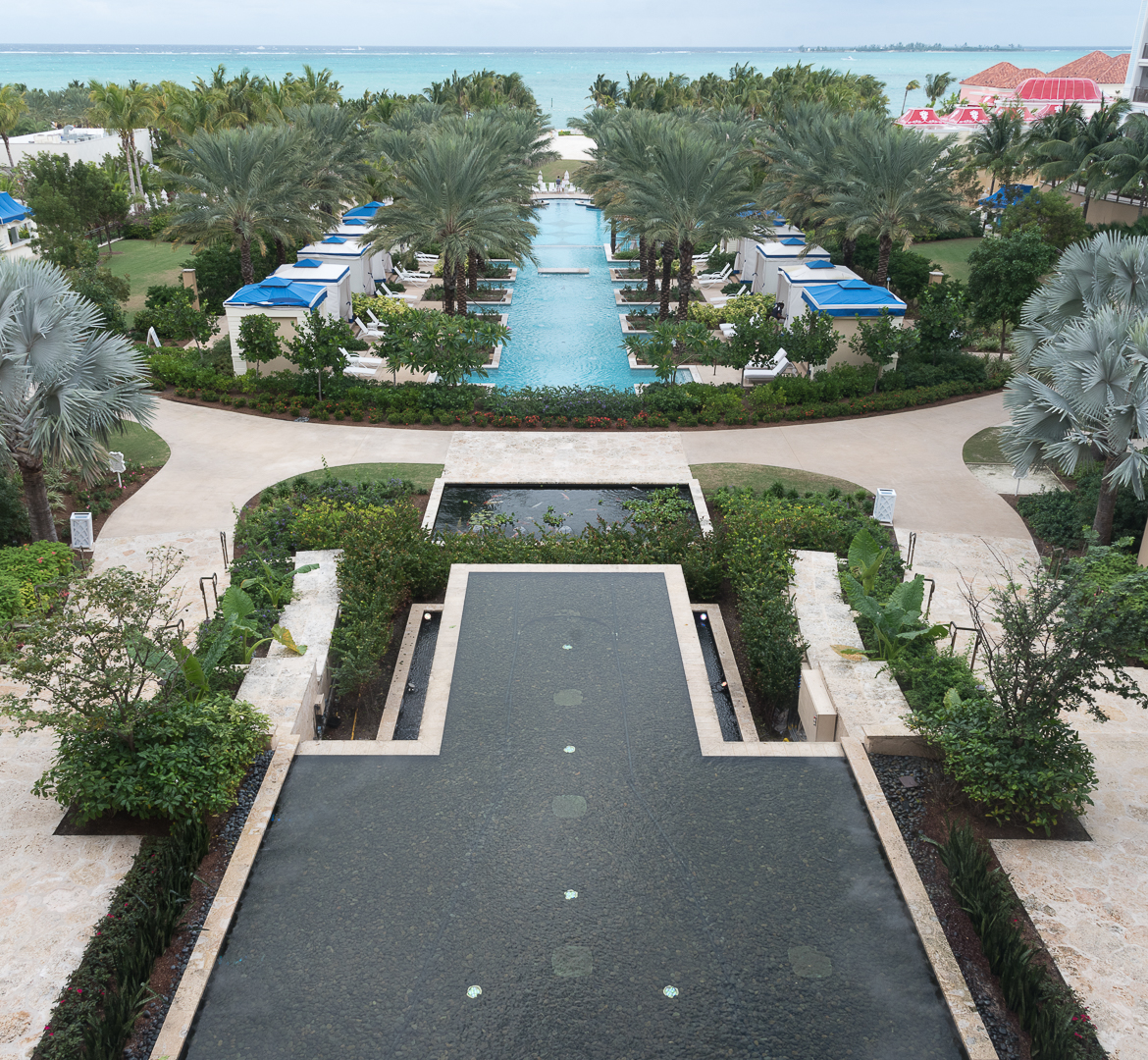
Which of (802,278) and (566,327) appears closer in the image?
(802,278)

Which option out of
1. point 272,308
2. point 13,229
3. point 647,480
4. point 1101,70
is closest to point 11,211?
point 13,229

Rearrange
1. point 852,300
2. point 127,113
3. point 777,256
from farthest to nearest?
1. point 127,113
2. point 777,256
3. point 852,300

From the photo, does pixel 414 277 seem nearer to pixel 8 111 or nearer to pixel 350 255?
pixel 350 255

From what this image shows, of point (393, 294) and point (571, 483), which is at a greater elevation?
point (393, 294)

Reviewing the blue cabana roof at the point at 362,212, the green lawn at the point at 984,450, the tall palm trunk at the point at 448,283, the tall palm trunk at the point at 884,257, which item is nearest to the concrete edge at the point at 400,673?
the green lawn at the point at 984,450

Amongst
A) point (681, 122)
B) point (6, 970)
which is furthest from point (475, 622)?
point (681, 122)

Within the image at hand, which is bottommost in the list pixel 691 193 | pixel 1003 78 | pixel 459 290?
pixel 459 290

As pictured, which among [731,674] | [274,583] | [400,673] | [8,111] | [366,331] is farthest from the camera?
[8,111]
